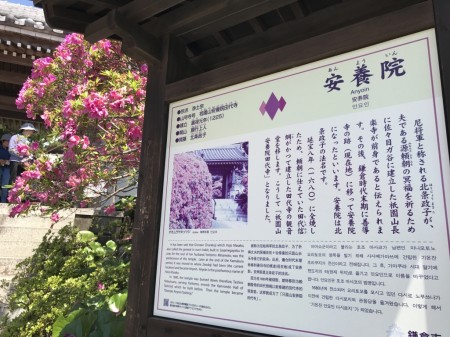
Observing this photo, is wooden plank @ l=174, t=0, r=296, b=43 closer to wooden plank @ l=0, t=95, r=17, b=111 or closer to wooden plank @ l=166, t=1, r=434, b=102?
wooden plank @ l=166, t=1, r=434, b=102

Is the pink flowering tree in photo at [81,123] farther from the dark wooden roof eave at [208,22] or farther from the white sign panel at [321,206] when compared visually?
the white sign panel at [321,206]

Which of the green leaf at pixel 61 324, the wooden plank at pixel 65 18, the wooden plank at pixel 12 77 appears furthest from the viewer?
the wooden plank at pixel 12 77

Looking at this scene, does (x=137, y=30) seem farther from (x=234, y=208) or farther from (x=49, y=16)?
(x=234, y=208)

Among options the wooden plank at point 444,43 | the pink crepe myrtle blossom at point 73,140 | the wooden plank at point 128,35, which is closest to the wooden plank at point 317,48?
the wooden plank at point 444,43

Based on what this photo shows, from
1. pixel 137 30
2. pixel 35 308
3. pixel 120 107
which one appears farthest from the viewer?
pixel 35 308

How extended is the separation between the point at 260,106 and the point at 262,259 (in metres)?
0.77

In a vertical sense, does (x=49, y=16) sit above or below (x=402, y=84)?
above

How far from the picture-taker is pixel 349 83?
1.62 m

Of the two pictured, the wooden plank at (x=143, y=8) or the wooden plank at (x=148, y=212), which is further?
the wooden plank at (x=143, y=8)

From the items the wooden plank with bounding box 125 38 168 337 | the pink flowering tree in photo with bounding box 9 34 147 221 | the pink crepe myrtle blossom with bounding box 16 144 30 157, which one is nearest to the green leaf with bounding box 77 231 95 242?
the pink flowering tree in photo with bounding box 9 34 147 221

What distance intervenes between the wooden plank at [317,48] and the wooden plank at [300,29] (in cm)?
40

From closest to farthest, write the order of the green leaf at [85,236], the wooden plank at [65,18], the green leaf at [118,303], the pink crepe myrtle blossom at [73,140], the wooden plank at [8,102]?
the wooden plank at [65,18], the green leaf at [118,303], the pink crepe myrtle blossom at [73,140], the green leaf at [85,236], the wooden plank at [8,102]

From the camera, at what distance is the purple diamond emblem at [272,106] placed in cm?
180

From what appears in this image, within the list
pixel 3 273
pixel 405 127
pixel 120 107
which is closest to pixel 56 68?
pixel 120 107
